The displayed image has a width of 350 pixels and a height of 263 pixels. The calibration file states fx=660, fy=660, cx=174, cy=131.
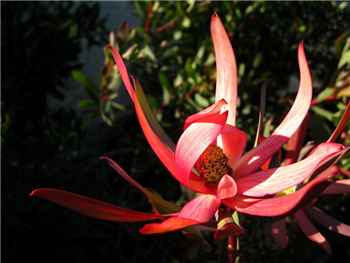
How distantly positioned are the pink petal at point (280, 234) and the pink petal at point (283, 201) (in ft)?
0.64

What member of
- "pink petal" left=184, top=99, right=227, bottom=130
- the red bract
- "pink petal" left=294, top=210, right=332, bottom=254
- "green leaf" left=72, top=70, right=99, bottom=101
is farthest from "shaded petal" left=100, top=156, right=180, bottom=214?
"green leaf" left=72, top=70, right=99, bottom=101

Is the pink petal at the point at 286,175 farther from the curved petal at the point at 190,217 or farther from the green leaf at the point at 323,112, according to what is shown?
the green leaf at the point at 323,112

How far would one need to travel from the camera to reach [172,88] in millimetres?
1998

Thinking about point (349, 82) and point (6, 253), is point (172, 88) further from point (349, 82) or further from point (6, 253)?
point (6, 253)

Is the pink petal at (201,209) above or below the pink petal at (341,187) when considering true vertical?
above

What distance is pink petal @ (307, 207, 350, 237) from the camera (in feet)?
3.21

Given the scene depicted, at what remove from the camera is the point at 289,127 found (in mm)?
911

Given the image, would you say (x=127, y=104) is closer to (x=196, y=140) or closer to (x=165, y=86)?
(x=165, y=86)

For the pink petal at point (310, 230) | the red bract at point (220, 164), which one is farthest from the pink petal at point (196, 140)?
the pink petal at point (310, 230)

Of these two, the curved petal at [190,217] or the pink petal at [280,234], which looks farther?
the pink petal at [280,234]

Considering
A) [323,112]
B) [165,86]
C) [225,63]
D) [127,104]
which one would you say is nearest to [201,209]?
[225,63]

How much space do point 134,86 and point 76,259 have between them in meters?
0.84

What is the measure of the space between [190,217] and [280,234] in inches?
11.5

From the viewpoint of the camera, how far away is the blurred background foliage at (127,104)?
162 cm
